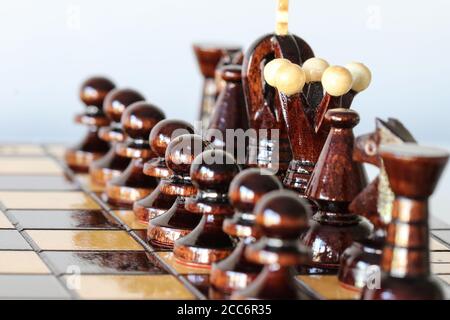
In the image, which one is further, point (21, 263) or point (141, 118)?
point (141, 118)

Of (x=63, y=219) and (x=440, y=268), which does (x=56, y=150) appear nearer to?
(x=63, y=219)

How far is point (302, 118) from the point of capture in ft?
4.74

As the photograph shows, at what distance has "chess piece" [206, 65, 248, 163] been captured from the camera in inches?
66.0

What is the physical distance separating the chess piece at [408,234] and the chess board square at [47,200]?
0.69m

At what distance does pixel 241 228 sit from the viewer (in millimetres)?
1201

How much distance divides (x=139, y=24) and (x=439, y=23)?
2.79ft

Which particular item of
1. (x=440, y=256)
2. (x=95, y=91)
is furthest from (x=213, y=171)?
(x=95, y=91)

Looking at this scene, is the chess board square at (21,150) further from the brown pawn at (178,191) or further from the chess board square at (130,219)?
the brown pawn at (178,191)

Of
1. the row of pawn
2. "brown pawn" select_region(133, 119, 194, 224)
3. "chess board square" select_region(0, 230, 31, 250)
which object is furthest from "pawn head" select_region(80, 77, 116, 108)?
"chess board square" select_region(0, 230, 31, 250)

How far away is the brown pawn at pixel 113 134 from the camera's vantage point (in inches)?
73.3

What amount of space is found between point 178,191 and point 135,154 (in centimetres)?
28
